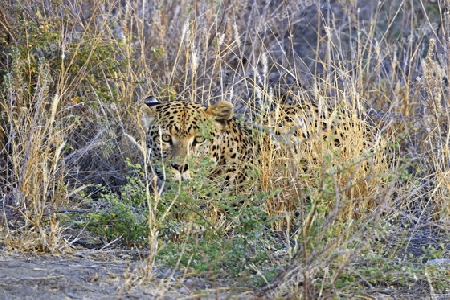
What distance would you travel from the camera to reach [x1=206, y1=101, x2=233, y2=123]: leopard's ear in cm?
584

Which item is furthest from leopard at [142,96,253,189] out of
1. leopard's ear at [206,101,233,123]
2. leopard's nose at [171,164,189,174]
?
leopard's nose at [171,164,189,174]

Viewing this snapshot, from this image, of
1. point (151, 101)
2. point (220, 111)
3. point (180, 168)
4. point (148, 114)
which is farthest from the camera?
point (151, 101)

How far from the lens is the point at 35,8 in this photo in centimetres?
679

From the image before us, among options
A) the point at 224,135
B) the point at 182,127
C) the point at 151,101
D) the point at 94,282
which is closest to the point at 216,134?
the point at 224,135

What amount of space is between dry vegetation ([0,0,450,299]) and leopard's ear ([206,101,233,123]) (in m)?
0.19

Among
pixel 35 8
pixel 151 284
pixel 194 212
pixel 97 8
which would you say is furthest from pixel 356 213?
pixel 35 8

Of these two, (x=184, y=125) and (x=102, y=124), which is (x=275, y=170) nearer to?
(x=184, y=125)

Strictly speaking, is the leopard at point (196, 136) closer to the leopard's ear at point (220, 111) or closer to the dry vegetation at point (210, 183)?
the leopard's ear at point (220, 111)

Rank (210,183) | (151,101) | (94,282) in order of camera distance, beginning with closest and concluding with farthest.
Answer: (94,282), (210,183), (151,101)

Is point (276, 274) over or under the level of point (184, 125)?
under

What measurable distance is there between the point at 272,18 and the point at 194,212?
3.47 m

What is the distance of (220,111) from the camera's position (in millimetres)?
5879

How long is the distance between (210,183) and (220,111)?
93cm

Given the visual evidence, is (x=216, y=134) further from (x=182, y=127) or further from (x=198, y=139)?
(x=182, y=127)
